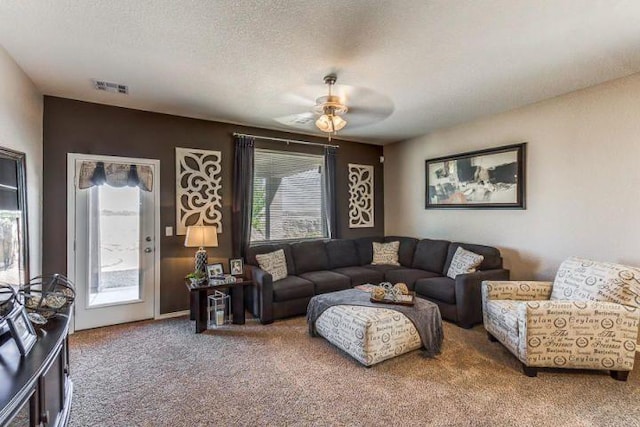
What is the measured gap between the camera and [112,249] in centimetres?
377

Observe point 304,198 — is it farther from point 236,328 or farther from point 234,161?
point 236,328

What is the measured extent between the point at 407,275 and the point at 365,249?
102 cm

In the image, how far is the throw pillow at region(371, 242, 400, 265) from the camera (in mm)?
5121

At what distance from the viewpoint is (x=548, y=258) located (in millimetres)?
3682

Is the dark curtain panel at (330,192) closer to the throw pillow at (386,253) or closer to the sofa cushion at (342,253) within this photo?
the sofa cushion at (342,253)

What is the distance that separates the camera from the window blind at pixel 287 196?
481 centimetres

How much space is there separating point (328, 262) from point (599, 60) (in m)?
3.84

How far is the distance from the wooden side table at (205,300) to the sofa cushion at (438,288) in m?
2.24

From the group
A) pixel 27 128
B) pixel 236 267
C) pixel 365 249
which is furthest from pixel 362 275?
pixel 27 128

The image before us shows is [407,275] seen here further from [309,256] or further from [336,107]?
[336,107]

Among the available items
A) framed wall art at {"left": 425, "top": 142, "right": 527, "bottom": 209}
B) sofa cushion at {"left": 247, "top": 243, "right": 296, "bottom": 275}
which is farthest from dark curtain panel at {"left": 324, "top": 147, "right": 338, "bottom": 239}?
framed wall art at {"left": 425, "top": 142, "right": 527, "bottom": 209}

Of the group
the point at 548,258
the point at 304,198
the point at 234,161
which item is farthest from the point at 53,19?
the point at 548,258

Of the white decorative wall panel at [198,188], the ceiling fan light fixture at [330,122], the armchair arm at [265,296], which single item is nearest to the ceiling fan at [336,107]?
the ceiling fan light fixture at [330,122]

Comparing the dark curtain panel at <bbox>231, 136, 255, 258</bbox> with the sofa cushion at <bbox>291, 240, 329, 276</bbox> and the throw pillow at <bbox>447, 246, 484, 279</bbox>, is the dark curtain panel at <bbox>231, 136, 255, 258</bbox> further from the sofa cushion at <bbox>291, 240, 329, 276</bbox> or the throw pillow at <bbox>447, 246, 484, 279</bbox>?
the throw pillow at <bbox>447, 246, 484, 279</bbox>
